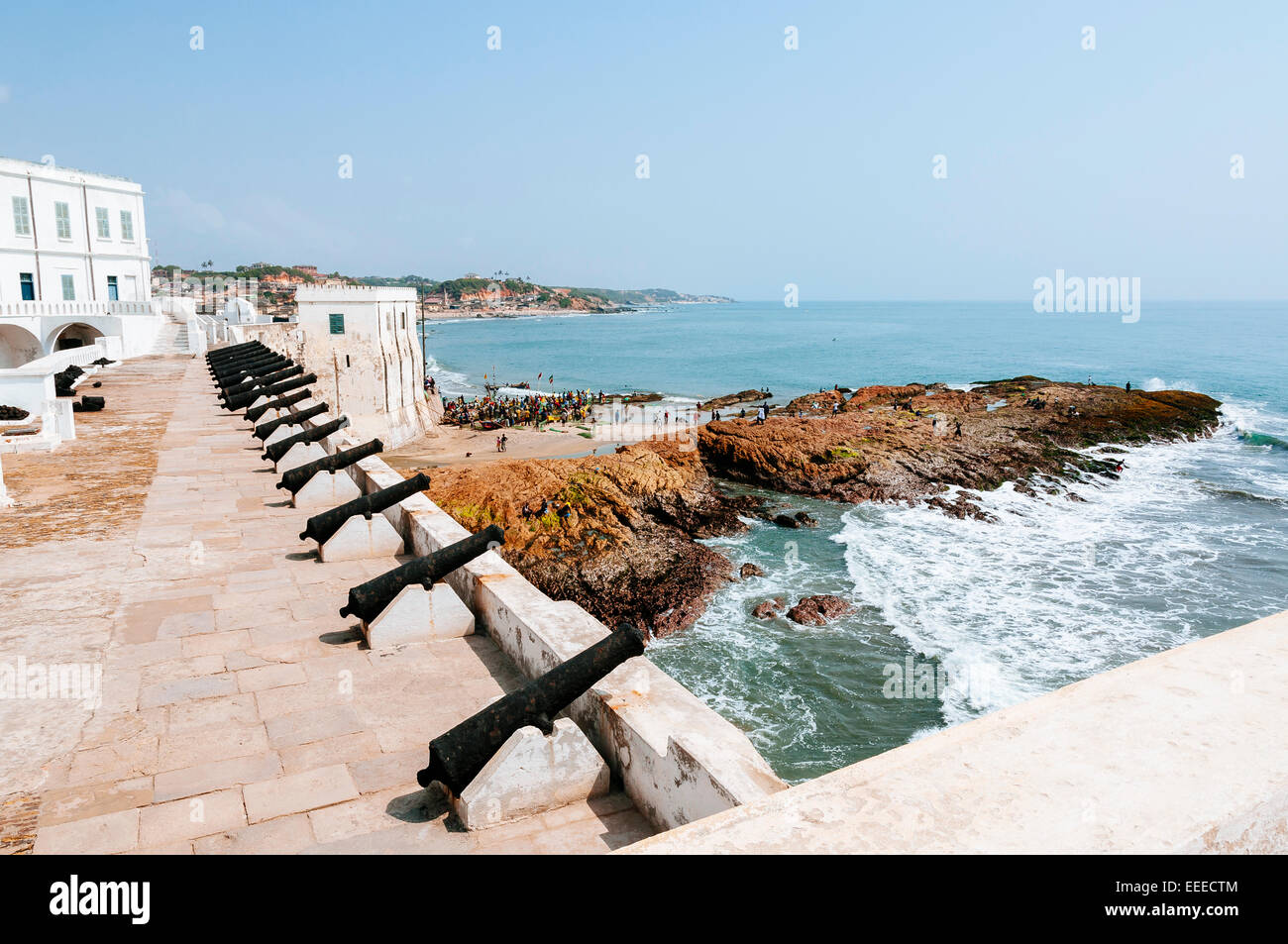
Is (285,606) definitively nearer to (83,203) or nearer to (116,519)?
(116,519)

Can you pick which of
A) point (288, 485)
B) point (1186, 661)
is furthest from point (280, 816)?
point (288, 485)

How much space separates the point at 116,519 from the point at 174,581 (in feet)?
8.90

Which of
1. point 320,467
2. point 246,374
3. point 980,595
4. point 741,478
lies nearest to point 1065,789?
point 320,467

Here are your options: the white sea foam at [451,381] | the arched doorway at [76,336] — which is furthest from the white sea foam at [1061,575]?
the white sea foam at [451,381]

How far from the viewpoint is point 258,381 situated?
19.0 metres

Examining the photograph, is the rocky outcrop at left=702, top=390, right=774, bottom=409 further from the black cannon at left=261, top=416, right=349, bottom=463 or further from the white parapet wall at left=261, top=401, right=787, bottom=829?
the white parapet wall at left=261, top=401, right=787, bottom=829

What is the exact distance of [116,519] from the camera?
952 cm

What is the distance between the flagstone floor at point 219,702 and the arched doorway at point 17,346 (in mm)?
33522

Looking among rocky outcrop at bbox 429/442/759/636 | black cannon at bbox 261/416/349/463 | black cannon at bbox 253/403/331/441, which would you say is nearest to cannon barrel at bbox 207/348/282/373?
rocky outcrop at bbox 429/442/759/636

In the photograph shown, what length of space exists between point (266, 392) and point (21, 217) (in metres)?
34.4

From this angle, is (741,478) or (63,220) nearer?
(741,478)

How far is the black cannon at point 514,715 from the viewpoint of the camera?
411 cm

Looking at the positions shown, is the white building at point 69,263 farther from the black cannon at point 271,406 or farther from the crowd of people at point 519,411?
the black cannon at point 271,406

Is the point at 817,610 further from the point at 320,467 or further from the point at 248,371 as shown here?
the point at 248,371
